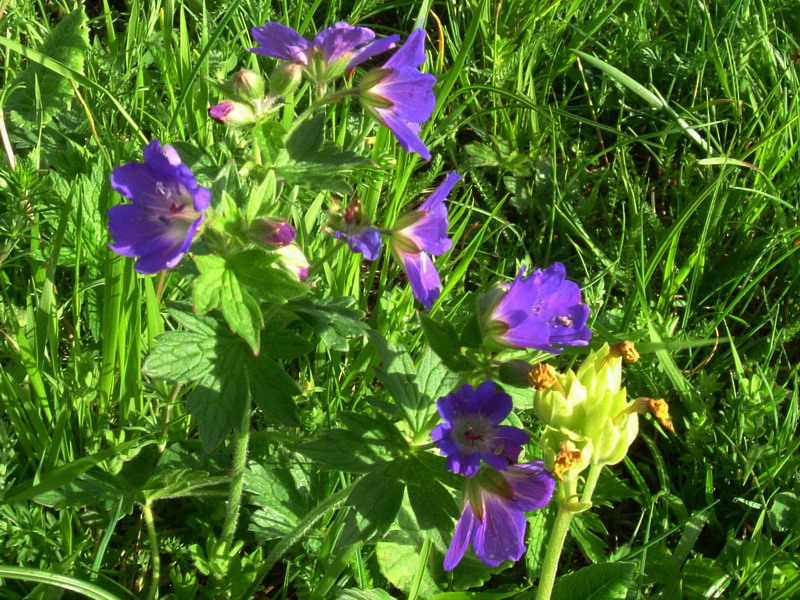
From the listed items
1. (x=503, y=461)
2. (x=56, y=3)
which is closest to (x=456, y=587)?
(x=503, y=461)

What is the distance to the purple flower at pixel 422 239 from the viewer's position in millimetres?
1881

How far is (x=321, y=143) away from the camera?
1.89 m

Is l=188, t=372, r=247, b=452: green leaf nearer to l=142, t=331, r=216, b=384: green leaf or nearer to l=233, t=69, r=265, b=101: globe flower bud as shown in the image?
l=142, t=331, r=216, b=384: green leaf

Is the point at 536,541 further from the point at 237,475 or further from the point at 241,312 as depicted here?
the point at 241,312

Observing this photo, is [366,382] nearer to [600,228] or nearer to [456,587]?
[456,587]

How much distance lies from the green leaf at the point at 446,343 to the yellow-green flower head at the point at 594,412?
181 millimetres

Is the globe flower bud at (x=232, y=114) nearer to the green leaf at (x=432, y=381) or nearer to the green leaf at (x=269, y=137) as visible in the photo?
the green leaf at (x=269, y=137)

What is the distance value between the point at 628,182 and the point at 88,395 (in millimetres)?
1982

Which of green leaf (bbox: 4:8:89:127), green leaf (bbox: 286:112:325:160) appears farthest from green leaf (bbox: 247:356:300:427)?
green leaf (bbox: 4:8:89:127)

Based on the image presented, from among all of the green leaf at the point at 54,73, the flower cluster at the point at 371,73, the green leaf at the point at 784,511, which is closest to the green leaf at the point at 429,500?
the flower cluster at the point at 371,73

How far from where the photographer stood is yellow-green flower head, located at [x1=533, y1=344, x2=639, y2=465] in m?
1.67

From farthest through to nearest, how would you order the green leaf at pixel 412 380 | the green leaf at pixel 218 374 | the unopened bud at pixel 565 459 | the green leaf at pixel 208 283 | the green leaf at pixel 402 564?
the green leaf at pixel 402 564 < the green leaf at pixel 412 380 < the green leaf at pixel 218 374 < the unopened bud at pixel 565 459 < the green leaf at pixel 208 283

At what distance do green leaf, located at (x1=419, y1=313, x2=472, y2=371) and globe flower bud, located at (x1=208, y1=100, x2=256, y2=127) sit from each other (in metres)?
0.58

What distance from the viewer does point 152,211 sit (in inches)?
64.2
